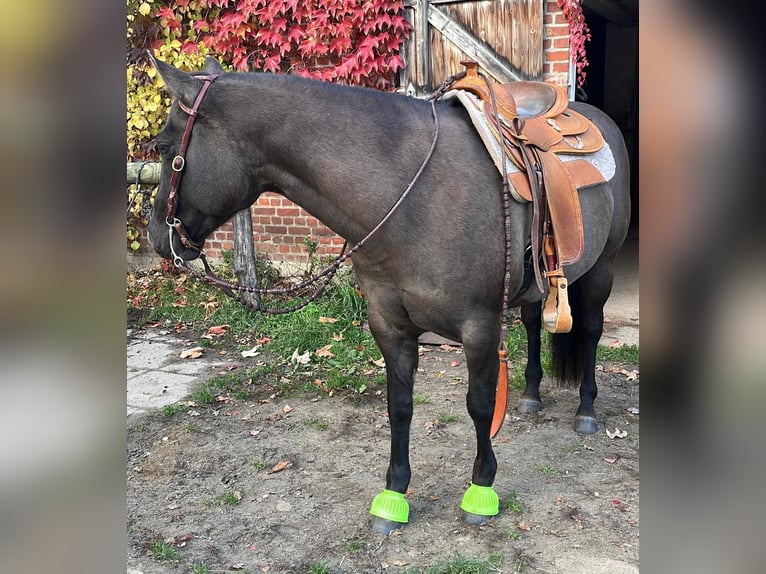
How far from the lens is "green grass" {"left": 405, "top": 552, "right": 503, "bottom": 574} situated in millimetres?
2439

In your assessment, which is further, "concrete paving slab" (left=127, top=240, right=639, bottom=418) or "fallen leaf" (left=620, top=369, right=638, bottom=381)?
"fallen leaf" (left=620, top=369, right=638, bottom=381)

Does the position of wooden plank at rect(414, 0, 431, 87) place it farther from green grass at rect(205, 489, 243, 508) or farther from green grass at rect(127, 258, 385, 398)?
green grass at rect(205, 489, 243, 508)

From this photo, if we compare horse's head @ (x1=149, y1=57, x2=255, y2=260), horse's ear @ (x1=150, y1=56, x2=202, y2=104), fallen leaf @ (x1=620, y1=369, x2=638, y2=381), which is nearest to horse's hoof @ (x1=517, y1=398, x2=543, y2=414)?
fallen leaf @ (x1=620, y1=369, x2=638, y2=381)

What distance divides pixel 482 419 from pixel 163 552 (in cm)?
142

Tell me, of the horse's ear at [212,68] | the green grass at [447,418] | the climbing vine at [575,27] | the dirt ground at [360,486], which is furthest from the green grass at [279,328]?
the climbing vine at [575,27]

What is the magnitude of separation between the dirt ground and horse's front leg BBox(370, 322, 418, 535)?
84 millimetres

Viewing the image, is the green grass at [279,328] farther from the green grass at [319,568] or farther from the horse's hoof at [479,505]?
the green grass at [319,568]

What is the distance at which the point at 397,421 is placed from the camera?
2.89 m

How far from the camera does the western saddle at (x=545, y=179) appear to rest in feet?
8.50

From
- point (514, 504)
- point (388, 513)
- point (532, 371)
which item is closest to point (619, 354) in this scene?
point (532, 371)
